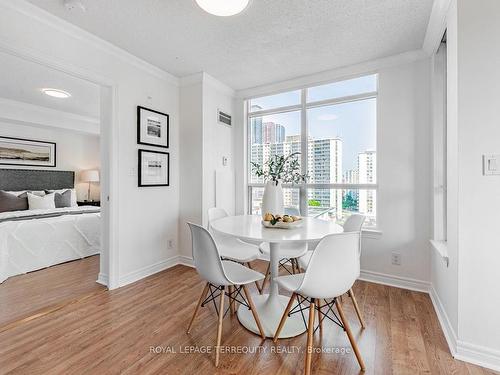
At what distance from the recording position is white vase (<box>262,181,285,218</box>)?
2.39 meters

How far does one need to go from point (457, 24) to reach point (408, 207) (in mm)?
1750

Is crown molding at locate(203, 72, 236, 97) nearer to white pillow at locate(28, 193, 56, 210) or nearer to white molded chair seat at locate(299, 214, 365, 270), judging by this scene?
white molded chair seat at locate(299, 214, 365, 270)

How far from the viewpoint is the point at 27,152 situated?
4941mm

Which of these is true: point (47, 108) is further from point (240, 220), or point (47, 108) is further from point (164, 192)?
point (240, 220)

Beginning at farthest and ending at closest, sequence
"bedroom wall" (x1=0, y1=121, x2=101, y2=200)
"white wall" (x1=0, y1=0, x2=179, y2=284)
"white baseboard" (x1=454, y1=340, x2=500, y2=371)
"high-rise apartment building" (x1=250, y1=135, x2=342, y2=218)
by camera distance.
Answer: "bedroom wall" (x1=0, y1=121, x2=101, y2=200)
"high-rise apartment building" (x1=250, y1=135, x2=342, y2=218)
"white wall" (x1=0, y1=0, x2=179, y2=284)
"white baseboard" (x1=454, y1=340, x2=500, y2=371)

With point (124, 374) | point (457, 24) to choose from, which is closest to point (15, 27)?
point (124, 374)

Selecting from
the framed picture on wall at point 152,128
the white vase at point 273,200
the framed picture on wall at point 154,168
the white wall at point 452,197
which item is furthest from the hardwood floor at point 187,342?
the framed picture on wall at point 152,128

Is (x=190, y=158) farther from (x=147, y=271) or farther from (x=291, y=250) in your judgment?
(x=291, y=250)

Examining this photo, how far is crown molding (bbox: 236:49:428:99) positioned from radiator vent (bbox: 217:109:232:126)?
16.0 inches

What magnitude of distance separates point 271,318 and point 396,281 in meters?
1.67

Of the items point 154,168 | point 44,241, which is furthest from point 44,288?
point 154,168

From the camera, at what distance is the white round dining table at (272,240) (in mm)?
1745

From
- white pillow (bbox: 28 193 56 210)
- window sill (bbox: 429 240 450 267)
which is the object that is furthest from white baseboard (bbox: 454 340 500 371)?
white pillow (bbox: 28 193 56 210)

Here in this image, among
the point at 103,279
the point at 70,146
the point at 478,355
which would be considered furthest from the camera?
the point at 70,146
